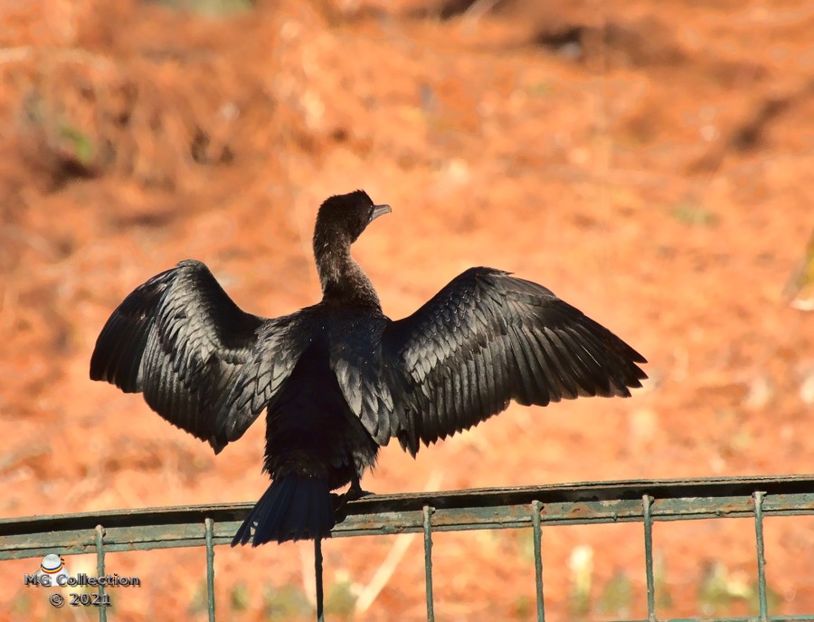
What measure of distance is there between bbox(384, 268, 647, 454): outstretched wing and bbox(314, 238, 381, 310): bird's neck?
45 centimetres

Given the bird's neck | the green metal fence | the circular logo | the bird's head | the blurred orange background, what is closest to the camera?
the green metal fence

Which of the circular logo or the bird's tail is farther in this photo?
the circular logo

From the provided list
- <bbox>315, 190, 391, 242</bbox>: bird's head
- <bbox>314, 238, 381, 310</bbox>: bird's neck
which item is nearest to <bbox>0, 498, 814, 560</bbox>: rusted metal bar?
<bbox>314, 238, 381, 310</bbox>: bird's neck

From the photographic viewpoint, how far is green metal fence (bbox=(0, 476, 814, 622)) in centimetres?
342

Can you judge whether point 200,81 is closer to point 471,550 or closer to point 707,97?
point 707,97

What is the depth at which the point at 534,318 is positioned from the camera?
16.3 feet

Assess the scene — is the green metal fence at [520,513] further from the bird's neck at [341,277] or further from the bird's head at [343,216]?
the bird's head at [343,216]

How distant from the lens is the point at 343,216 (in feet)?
18.9

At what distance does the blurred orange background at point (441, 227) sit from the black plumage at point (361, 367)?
3.23 m

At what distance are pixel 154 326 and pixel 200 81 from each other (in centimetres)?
671

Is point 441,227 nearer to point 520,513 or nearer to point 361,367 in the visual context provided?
point 361,367

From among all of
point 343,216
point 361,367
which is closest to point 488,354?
point 361,367

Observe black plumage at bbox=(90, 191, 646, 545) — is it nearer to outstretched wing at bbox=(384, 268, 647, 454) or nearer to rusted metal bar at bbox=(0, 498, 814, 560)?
outstretched wing at bbox=(384, 268, 647, 454)

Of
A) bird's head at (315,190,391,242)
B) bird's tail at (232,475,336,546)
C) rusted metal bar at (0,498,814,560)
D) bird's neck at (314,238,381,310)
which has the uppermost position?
bird's head at (315,190,391,242)
